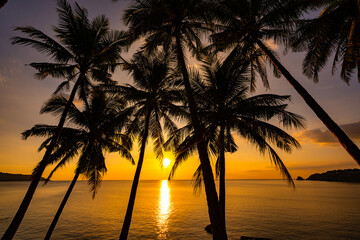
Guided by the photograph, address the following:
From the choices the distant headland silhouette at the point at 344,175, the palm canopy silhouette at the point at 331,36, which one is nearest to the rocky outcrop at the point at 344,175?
the distant headland silhouette at the point at 344,175

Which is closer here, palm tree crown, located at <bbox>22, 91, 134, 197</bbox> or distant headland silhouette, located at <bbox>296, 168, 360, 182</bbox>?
palm tree crown, located at <bbox>22, 91, 134, 197</bbox>

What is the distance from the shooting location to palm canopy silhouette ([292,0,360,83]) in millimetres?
6725

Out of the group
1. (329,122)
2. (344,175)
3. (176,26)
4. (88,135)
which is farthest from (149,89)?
(344,175)

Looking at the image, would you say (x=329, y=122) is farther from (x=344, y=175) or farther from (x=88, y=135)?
(x=344, y=175)

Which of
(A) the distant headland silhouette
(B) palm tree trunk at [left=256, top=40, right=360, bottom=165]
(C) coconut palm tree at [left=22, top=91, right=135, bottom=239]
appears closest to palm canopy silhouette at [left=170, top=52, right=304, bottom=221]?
(B) palm tree trunk at [left=256, top=40, right=360, bottom=165]

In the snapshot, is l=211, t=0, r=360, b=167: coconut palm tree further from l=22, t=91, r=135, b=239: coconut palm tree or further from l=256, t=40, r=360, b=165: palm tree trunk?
l=22, t=91, r=135, b=239: coconut palm tree

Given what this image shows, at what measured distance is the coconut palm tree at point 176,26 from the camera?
21.2 feet

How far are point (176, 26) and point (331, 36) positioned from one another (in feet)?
22.2

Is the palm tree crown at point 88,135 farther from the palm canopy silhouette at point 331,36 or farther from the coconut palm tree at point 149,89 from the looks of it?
the palm canopy silhouette at point 331,36

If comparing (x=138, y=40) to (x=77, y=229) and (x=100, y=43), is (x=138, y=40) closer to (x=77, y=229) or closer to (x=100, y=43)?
(x=100, y=43)

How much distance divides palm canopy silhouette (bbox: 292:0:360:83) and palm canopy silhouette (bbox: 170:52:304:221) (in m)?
2.37

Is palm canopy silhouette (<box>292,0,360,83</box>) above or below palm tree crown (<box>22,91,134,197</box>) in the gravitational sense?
above

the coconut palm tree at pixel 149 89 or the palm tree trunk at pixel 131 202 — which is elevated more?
the coconut palm tree at pixel 149 89

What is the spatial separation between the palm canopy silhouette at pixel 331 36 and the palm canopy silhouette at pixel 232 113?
237 centimetres
